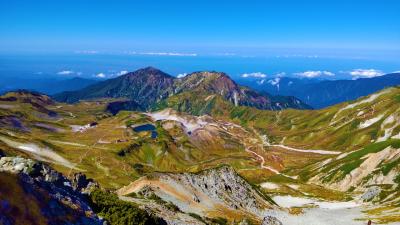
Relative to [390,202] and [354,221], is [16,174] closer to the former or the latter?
[354,221]

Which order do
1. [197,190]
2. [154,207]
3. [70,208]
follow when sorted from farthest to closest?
1. [197,190]
2. [154,207]
3. [70,208]

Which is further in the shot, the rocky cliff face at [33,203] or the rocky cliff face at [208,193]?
the rocky cliff face at [208,193]

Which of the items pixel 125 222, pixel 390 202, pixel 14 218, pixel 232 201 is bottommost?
pixel 390 202

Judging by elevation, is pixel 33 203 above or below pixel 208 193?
above

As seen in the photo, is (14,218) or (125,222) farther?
(125,222)

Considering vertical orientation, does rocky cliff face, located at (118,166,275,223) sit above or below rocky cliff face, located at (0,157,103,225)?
below

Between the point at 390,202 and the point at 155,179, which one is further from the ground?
the point at 155,179

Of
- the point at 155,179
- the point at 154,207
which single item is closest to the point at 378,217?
the point at 155,179

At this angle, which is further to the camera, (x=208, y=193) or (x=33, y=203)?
(x=208, y=193)

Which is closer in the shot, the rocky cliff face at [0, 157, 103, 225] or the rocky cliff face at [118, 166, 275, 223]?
the rocky cliff face at [0, 157, 103, 225]

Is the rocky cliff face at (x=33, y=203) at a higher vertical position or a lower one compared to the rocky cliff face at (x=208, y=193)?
higher

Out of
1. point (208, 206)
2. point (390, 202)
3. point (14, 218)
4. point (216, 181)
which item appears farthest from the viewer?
point (390, 202)
